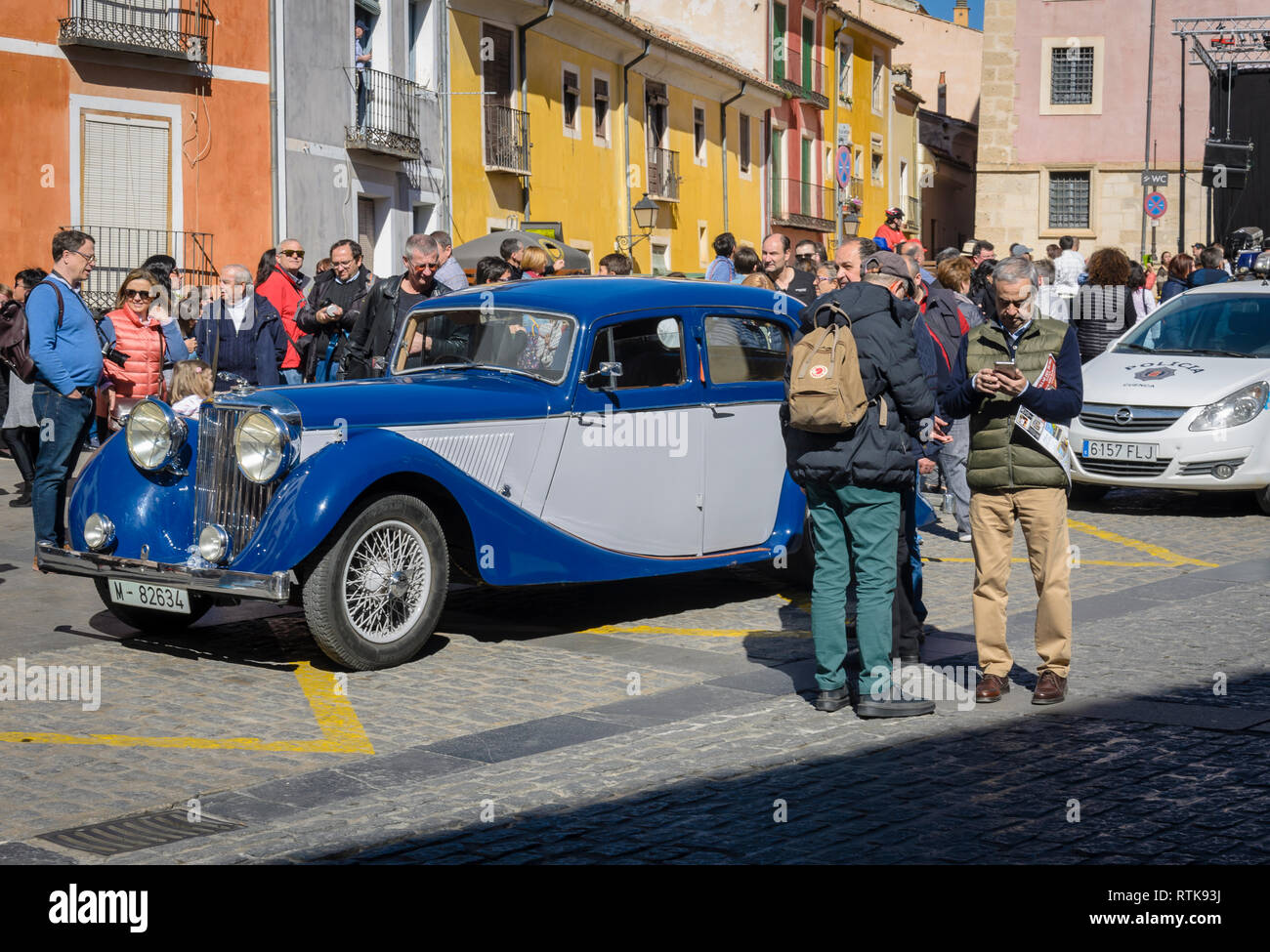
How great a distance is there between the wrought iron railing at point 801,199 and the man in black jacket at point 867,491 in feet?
120

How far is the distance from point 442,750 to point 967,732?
204 cm

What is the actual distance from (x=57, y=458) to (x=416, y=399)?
3.23m

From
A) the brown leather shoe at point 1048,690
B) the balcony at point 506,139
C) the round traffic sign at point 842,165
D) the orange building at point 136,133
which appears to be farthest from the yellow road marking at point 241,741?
the balcony at point 506,139

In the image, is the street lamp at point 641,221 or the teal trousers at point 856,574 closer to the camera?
the teal trousers at point 856,574

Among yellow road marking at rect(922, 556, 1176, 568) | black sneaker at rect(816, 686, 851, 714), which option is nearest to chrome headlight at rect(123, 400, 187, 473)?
black sneaker at rect(816, 686, 851, 714)

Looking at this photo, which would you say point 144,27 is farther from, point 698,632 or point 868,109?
point 868,109

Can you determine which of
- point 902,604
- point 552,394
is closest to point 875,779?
point 902,604

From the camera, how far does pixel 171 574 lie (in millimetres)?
7531

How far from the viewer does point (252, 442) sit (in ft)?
24.7

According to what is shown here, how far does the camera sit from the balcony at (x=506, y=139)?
26.8m

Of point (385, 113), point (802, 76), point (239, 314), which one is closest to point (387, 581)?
point (239, 314)

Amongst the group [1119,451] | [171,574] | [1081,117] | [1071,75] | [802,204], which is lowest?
[171,574]

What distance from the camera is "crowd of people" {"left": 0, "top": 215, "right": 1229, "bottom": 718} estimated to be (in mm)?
6621

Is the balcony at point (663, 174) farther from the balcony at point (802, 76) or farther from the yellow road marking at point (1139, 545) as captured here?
the yellow road marking at point (1139, 545)
